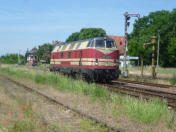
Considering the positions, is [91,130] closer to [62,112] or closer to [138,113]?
[138,113]

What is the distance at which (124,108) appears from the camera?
26.4 ft

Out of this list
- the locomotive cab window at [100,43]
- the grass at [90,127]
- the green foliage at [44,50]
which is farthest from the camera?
the green foliage at [44,50]

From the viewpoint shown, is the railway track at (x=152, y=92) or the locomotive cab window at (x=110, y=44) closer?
the railway track at (x=152, y=92)

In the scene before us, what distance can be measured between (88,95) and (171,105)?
12.4 ft

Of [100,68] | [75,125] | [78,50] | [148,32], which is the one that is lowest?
[75,125]

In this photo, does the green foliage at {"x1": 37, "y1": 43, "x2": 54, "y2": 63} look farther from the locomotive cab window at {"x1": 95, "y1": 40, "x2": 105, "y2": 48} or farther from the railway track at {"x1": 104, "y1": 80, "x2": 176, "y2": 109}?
the railway track at {"x1": 104, "y1": 80, "x2": 176, "y2": 109}

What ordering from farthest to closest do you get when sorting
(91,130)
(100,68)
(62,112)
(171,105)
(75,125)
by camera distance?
(100,68), (171,105), (62,112), (75,125), (91,130)

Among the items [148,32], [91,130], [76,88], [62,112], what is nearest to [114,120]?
[91,130]

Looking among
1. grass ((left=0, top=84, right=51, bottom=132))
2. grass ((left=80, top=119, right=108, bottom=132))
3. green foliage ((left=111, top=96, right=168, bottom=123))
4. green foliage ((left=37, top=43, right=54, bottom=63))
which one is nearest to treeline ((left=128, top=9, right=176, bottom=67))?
green foliage ((left=37, top=43, right=54, bottom=63))

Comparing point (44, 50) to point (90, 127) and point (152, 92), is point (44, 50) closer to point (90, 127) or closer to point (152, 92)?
point (152, 92)

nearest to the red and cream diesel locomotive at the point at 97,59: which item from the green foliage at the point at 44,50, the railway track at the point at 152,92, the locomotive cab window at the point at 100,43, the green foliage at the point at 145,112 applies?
the locomotive cab window at the point at 100,43

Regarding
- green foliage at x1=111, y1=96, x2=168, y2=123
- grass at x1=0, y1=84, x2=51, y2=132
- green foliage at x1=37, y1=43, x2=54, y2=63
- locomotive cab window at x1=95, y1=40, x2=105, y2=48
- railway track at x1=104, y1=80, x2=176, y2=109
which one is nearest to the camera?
grass at x1=0, y1=84, x2=51, y2=132

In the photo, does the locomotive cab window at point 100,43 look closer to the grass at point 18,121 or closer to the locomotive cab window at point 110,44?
the locomotive cab window at point 110,44

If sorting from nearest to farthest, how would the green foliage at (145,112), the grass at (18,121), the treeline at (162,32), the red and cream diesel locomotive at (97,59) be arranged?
the grass at (18,121), the green foliage at (145,112), the red and cream diesel locomotive at (97,59), the treeline at (162,32)
